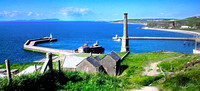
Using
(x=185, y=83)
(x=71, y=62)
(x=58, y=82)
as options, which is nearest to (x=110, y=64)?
(x=71, y=62)

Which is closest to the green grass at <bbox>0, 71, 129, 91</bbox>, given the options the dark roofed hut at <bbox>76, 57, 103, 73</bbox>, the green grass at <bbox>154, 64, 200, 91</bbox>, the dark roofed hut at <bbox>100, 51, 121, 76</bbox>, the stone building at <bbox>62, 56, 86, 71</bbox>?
the green grass at <bbox>154, 64, 200, 91</bbox>

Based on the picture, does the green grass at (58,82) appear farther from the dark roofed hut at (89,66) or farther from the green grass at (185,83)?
the dark roofed hut at (89,66)

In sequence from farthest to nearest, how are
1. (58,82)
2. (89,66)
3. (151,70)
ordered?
(151,70), (89,66), (58,82)

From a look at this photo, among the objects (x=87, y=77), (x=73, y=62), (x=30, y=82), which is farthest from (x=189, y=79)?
(x=73, y=62)

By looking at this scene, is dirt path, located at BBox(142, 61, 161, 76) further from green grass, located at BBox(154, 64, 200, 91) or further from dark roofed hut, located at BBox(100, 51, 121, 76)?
green grass, located at BBox(154, 64, 200, 91)

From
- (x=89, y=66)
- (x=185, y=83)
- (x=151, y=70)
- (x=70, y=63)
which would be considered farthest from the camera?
(x=70, y=63)

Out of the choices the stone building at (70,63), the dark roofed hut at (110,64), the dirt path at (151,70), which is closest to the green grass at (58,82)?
the dirt path at (151,70)

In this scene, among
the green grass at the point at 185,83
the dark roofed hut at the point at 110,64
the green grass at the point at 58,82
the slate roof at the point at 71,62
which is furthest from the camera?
the slate roof at the point at 71,62

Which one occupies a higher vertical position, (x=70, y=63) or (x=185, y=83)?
(x=185, y=83)

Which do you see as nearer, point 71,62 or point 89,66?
point 89,66

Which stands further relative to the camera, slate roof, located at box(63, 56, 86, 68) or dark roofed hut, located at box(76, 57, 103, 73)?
slate roof, located at box(63, 56, 86, 68)

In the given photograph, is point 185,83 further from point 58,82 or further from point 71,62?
point 71,62

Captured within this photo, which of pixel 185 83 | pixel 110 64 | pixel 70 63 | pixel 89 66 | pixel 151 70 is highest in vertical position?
pixel 185 83

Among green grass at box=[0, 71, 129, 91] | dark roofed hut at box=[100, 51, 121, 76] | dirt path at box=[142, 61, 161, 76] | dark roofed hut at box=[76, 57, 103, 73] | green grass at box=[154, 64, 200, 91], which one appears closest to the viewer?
green grass at box=[0, 71, 129, 91]
